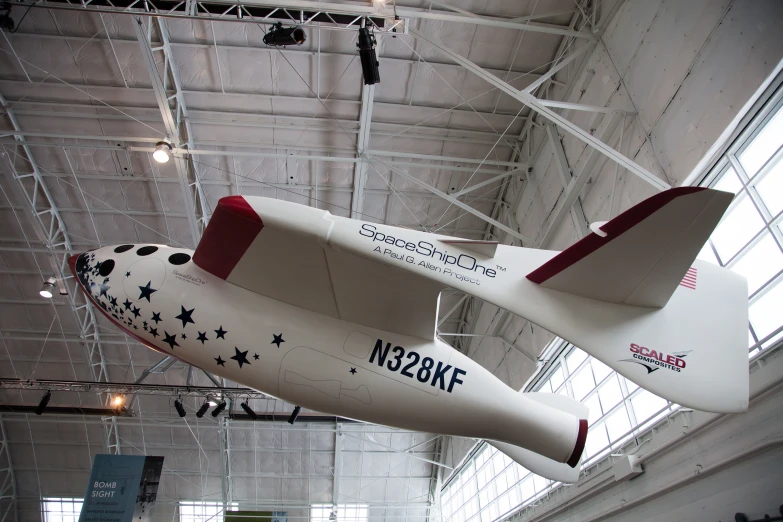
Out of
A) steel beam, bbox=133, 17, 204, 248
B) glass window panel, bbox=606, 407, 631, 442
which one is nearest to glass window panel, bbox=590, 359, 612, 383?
glass window panel, bbox=606, 407, 631, 442

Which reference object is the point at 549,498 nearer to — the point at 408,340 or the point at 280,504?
the point at 408,340

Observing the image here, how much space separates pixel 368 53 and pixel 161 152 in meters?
5.60

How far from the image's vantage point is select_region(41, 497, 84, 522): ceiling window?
70.4 ft

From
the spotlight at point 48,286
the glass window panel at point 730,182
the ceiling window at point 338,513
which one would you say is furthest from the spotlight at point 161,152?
the ceiling window at point 338,513

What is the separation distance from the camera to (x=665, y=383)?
12.7ft

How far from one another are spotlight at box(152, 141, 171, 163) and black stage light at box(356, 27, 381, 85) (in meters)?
5.30

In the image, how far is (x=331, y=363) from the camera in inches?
178

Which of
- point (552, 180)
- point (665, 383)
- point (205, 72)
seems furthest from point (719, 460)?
point (205, 72)

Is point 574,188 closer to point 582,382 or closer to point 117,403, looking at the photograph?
point 582,382

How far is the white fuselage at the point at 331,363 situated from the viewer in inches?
176

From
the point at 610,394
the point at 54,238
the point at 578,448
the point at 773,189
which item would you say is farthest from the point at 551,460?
the point at 54,238

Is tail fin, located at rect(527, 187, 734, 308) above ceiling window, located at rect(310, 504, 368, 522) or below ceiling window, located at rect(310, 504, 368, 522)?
below

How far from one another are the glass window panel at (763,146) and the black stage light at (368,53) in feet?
19.8

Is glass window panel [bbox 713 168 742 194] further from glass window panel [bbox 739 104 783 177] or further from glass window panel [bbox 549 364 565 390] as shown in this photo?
glass window panel [bbox 549 364 565 390]
